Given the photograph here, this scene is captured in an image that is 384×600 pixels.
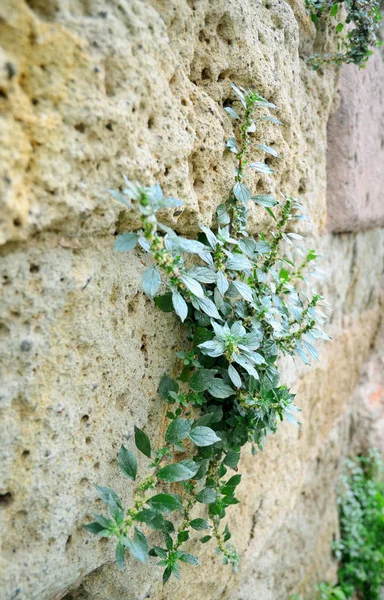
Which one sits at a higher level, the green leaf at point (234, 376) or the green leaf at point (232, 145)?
the green leaf at point (232, 145)

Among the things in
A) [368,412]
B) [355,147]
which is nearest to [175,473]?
[355,147]

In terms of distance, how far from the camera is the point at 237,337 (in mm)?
925

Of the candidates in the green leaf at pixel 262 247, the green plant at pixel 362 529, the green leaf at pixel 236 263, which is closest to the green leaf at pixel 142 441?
the green leaf at pixel 236 263

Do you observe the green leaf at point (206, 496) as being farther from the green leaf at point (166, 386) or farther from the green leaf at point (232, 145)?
the green leaf at point (232, 145)

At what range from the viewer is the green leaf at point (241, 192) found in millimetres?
1025

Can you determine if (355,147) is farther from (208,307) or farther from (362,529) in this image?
(362,529)

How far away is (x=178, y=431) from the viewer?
2.87 ft

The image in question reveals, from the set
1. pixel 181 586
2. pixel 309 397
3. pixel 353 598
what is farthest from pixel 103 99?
pixel 353 598

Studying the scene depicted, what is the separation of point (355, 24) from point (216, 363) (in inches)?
45.8

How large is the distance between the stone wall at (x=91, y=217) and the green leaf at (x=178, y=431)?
0.28ft

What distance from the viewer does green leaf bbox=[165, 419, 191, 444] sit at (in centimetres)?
87

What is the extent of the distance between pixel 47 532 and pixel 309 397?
1236 mm

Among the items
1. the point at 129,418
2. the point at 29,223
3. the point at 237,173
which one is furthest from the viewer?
the point at 237,173

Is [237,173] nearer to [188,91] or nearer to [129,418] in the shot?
[188,91]
